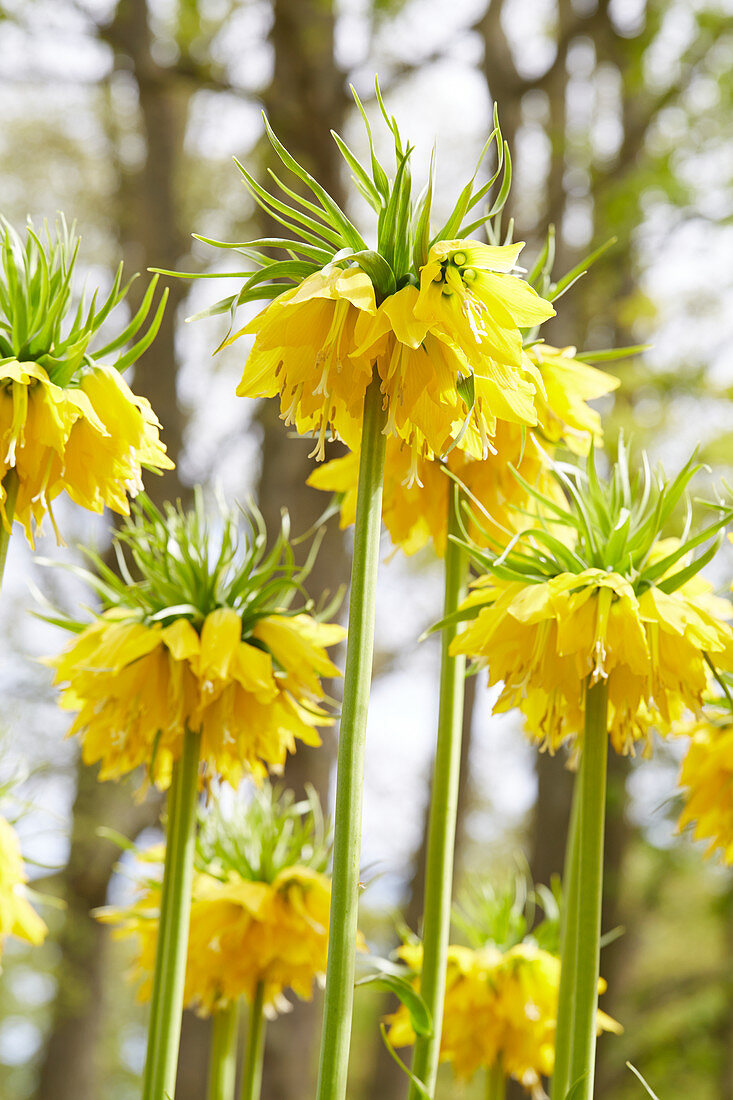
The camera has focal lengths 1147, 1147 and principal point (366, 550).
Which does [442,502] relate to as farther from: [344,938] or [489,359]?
[344,938]

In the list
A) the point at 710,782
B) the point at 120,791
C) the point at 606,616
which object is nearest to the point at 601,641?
the point at 606,616

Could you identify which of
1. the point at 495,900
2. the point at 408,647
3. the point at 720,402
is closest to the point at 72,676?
the point at 495,900

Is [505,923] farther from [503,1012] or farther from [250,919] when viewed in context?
[250,919]

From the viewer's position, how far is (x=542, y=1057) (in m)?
1.43

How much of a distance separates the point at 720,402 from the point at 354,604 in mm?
5715

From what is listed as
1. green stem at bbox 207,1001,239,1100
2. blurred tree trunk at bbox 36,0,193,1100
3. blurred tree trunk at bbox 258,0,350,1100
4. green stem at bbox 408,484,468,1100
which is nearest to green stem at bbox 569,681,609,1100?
green stem at bbox 408,484,468,1100

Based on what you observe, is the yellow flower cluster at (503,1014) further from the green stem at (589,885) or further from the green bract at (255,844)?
the green stem at (589,885)

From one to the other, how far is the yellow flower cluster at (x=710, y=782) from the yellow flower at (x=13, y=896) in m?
0.72

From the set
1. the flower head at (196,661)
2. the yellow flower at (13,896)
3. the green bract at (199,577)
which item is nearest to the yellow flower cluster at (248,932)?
the yellow flower at (13,896)

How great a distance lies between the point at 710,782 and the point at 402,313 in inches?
25.6

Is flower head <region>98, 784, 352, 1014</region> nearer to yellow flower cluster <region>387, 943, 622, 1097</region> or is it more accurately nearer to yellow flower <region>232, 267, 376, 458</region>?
yellow flower cluster <region>387, 943, 622, 1097</region>

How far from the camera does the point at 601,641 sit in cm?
90

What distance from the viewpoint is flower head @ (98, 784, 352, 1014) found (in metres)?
1.38

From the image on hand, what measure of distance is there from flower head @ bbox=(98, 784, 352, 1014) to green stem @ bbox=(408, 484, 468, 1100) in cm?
37
